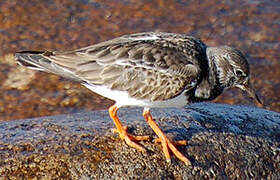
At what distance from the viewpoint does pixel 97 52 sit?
6965 millimetres

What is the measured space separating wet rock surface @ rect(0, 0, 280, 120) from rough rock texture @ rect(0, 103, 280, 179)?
103 inches

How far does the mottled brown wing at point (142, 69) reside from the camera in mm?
6801

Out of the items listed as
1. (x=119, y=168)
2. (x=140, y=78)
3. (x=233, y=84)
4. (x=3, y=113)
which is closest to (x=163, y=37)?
(x=140, y=78)

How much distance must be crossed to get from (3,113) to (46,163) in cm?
423

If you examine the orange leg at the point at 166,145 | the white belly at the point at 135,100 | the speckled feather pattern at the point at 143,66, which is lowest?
the orange leg at the point at 166,145

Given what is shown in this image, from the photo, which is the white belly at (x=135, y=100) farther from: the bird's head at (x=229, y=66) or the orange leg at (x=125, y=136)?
the bird's head at (x=229, y=66)

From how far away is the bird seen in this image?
6.81 meters

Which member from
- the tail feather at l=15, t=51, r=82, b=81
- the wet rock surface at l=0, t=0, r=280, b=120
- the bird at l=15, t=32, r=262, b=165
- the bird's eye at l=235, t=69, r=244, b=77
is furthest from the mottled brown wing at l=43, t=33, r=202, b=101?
the wet rock surface at l=0, t=0, r=280, b=120

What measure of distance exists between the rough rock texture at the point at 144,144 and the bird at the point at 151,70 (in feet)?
0.81

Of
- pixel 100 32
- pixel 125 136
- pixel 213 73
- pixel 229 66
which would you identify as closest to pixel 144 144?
pixel 125 136

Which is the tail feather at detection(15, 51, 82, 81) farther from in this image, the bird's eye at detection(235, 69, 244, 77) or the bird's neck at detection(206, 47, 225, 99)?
the bird's eye at detection(235, 69, 244, 77)

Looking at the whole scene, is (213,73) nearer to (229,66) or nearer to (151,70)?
(229,66)

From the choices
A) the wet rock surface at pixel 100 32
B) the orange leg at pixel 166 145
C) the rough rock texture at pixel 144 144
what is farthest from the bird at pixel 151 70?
the wet rock surface at pixel 100 32

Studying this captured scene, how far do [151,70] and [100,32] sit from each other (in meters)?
5.84
